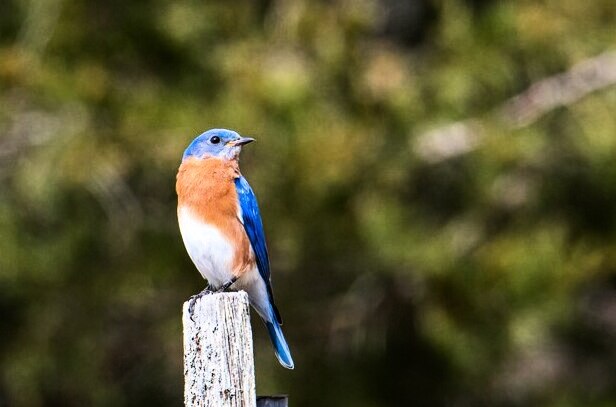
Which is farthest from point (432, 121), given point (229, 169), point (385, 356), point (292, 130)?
point (229, 169)

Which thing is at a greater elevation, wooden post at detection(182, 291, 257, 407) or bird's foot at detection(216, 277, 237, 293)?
bird's foot at detection(216, 277, 237, 293)

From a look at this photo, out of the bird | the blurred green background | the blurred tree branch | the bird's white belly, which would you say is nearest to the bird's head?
the bird

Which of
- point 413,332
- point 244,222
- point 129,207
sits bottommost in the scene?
point 244,222

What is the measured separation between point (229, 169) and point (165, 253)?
3.26m

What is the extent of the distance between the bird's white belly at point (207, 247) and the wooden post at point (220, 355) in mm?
1304

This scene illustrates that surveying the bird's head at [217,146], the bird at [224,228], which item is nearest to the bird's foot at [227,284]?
the bird at [224,228]

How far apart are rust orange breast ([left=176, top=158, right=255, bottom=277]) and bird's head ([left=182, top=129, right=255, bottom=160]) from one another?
0.23 ft

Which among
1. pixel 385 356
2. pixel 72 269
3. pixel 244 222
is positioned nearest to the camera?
pixel 244 222

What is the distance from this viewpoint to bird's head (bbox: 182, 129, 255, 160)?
573 cm

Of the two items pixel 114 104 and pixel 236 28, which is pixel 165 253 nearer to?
pixel 114 104

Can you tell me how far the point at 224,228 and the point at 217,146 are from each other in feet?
1.40

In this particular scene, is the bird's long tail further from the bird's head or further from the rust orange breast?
the bird's head

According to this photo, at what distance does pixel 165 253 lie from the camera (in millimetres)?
8836

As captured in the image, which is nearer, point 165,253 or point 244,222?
point 244,222
